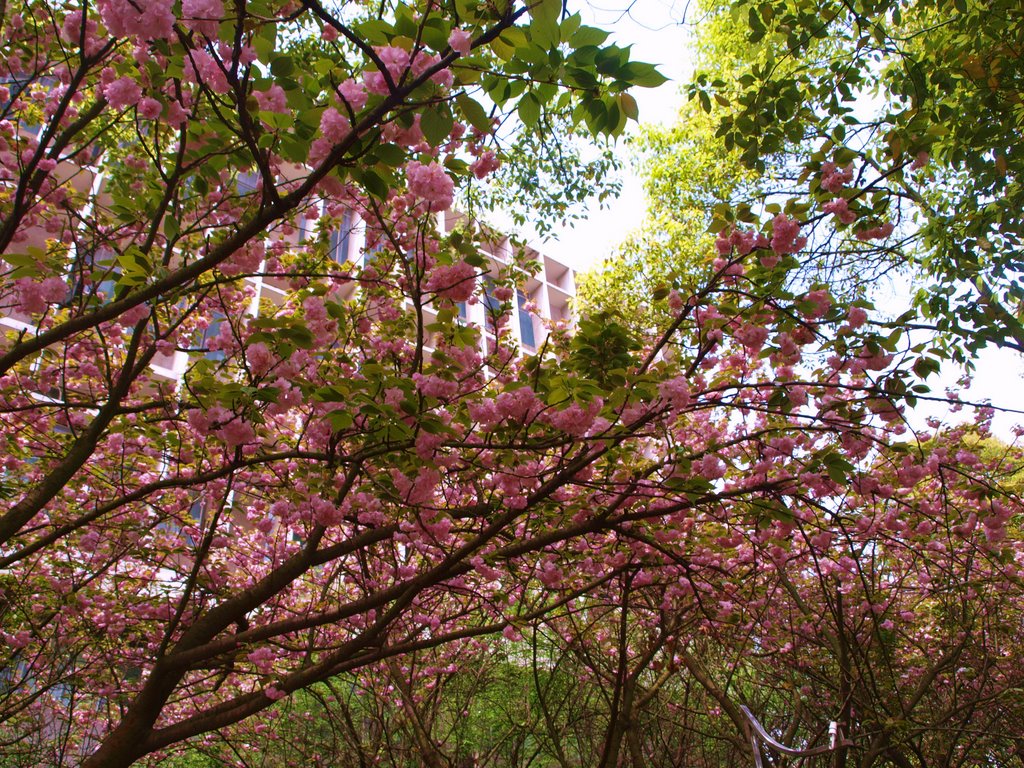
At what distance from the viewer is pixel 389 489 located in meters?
2.87

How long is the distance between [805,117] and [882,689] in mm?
4362

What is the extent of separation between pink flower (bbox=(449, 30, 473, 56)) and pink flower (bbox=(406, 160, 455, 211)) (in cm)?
56

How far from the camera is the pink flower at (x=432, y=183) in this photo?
2146 millimetres

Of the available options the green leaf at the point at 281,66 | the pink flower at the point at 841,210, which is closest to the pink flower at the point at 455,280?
the green leaf at the point at 281,66

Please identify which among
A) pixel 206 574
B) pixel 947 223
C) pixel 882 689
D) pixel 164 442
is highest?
pixel 947 223

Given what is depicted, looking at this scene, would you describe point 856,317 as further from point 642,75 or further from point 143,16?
point 143,16

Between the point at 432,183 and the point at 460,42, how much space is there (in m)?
0.60

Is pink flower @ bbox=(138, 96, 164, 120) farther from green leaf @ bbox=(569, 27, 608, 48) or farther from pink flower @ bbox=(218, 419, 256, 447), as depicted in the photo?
green leaf @ bbox=(569, 27, 608, 48)

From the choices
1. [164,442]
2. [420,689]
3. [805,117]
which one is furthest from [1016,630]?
[164,442]

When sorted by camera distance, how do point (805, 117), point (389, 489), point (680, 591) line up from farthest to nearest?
point (680, 591) < point (805, 117) < point (389, 489)

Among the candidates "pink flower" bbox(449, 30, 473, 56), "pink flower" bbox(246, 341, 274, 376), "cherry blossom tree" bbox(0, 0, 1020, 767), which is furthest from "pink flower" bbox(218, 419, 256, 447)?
"pink flower" bbox(449, 30, 473, 56)

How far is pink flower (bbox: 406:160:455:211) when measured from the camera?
2146mm

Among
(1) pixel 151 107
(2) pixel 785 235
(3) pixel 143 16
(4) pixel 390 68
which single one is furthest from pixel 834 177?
(1) pixel 151 107

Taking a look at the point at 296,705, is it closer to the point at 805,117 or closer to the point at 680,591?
the point at 680,591
